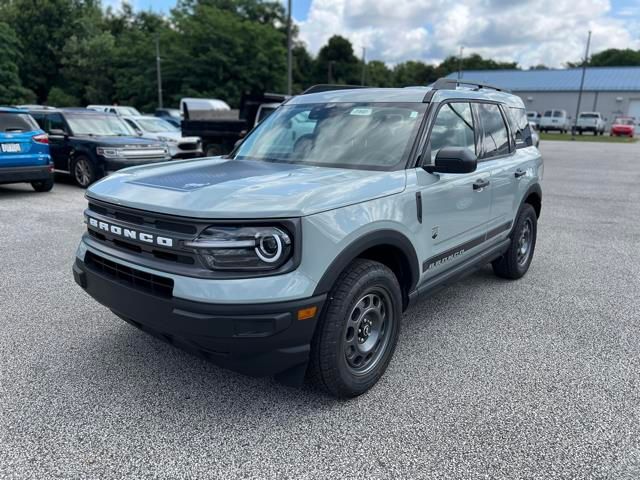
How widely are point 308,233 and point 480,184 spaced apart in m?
2.09

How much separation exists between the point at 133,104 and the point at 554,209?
148 ft

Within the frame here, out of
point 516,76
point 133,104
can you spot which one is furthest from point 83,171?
point 516,76

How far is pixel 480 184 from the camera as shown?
4023 millimetres

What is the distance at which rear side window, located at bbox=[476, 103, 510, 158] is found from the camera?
172 inches

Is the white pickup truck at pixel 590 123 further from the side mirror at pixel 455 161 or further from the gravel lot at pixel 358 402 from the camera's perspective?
the side mirror at pixel 455 161

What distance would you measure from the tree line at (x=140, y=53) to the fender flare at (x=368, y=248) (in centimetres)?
3369

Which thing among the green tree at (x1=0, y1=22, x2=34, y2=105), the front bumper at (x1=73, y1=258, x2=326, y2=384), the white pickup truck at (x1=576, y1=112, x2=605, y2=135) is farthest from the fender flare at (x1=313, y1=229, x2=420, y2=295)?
the green tree at (x1=0, y1=22, x2=34, y2=105)

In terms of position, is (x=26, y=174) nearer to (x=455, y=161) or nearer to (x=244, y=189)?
(x=244, y=189)

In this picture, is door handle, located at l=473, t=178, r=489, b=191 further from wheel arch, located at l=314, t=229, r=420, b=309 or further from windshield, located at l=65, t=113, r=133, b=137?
windshield, located at l=65, t=113, r=133, b=137

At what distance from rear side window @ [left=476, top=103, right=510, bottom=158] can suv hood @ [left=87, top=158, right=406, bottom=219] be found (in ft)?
5.23

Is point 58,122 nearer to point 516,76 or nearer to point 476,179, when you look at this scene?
point 476,179

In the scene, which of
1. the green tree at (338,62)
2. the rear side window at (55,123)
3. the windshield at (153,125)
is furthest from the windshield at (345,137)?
the green tree at (338,62)

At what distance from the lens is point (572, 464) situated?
2480 mm

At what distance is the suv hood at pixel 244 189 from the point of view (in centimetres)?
248
